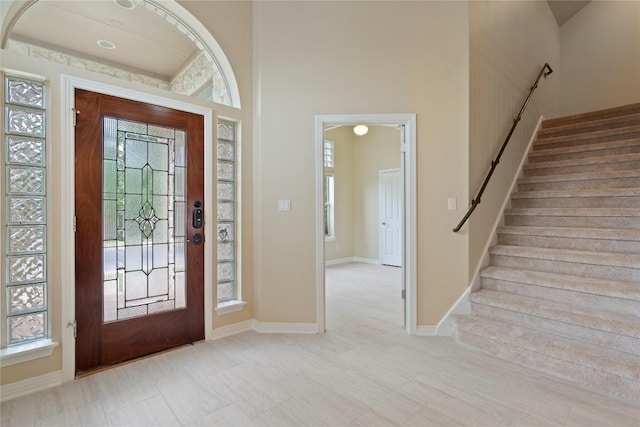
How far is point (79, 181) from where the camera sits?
220 cm

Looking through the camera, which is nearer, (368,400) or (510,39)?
(368,400)

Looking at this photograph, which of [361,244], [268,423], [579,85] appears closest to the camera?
[268,423]

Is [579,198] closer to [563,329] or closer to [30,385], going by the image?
[563,329]

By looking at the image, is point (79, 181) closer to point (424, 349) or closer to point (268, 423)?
point (268, 423)

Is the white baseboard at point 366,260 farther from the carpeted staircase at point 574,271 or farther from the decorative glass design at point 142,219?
the decorative glass design at point 142,219

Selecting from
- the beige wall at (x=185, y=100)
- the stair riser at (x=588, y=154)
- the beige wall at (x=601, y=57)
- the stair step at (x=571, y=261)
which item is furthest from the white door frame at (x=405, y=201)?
the beige wall at (x=601, y=57)

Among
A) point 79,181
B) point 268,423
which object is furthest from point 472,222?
point 79,181

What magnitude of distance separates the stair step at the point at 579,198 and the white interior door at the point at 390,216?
2.94 metres

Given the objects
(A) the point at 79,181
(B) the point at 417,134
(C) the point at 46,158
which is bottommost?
(A) the point at 79,181

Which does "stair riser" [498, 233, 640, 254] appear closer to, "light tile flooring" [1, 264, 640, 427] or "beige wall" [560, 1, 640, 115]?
"light tile flooring" [1, 264, 640, 427]

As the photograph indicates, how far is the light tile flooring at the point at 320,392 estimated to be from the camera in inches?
69.2

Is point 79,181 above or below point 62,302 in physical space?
above

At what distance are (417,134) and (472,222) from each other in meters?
1.03

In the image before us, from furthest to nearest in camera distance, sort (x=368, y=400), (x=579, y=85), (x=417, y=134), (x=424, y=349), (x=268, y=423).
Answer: (x=579, y=85) → (x=417, y=134) → (x=424, y=349) → (x=368, y=400) → (x=268, y=423)
